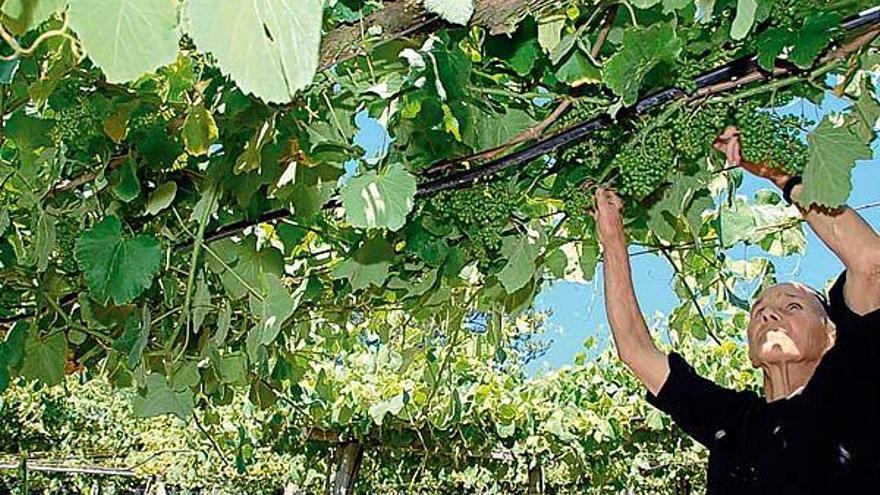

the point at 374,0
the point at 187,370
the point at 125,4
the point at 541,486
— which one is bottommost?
the point at 125,4

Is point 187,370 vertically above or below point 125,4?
above

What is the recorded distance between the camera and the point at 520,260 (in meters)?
1.91

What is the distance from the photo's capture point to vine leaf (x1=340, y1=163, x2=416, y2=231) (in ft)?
4.49

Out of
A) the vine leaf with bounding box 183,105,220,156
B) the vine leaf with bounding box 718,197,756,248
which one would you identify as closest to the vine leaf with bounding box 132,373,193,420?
the vine leaf with bounding box 183,105,220,156

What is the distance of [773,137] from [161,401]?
53.9 inches

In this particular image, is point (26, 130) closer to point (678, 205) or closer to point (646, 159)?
point (646, 159)

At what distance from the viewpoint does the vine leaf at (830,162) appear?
137 cm

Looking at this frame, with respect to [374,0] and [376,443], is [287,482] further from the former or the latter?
[374,0]

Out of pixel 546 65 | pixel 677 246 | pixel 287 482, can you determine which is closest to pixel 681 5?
pixel 546 65

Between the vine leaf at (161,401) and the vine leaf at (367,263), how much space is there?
17.9 inches

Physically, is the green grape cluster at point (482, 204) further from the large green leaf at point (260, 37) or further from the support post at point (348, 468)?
the support post at point (348, 468)

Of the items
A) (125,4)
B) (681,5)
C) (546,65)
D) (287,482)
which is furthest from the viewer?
(287,482)

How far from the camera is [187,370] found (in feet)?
7.24

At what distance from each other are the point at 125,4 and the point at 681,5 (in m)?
0.74
